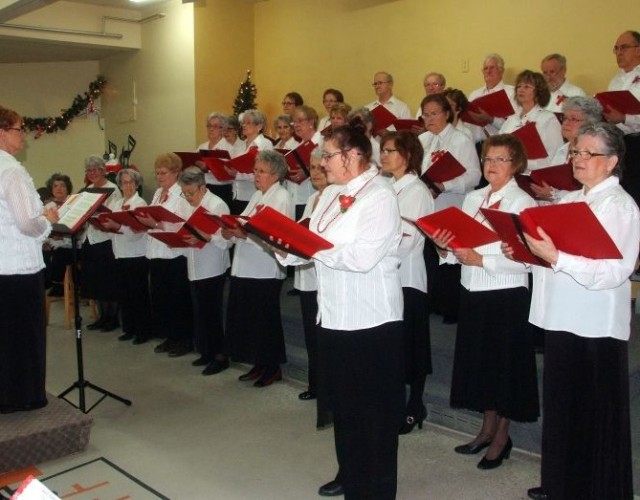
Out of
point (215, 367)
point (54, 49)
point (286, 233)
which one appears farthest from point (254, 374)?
point (54, 49)

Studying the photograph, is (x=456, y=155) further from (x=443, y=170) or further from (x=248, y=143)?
(x=248, y=143)

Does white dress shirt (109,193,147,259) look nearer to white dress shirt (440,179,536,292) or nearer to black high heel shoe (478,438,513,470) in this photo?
white dress shirt (440,179,536,292)

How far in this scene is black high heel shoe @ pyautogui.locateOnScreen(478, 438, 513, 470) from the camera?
3.50 m

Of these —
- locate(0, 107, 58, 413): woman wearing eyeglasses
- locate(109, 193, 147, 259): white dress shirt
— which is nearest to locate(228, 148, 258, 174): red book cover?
locate(109, 193, 147, 259): white dress shirt

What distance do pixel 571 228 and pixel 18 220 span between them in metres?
2.69

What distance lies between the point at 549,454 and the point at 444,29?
17.6 feet

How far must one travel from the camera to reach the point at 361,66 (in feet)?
26.6

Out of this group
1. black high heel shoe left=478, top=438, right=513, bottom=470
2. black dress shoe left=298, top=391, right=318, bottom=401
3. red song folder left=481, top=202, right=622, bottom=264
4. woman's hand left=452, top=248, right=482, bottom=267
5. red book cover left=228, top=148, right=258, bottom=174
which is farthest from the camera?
red book cover left=228, top=148, right=258, bottom=174

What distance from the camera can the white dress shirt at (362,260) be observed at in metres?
2.63

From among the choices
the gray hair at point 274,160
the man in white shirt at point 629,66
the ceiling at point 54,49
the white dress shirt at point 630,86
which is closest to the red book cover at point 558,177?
the white dress shirt at point 630,86

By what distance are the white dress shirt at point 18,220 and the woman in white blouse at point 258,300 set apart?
1.33 metres

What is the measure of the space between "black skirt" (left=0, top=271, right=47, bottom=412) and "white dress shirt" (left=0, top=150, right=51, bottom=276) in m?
0.05

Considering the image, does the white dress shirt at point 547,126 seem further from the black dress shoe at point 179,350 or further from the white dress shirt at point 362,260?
the black dress shoe at point 179,350

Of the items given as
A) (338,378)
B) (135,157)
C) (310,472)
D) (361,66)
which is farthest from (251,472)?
(135,157)
